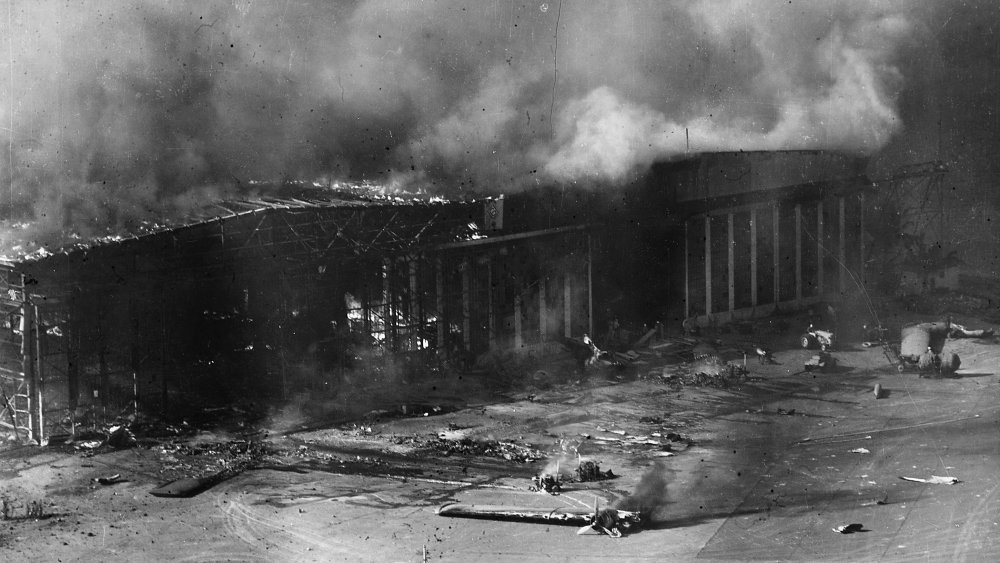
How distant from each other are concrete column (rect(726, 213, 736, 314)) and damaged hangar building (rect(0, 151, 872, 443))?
81 millimetres

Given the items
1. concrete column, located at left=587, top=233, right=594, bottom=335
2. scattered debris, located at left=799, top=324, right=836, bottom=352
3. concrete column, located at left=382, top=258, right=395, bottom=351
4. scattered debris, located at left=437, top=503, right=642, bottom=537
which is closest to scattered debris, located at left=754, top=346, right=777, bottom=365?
scattered debris, located at left=799, top=324, right=836, bottom=352

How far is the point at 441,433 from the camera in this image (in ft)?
94.3

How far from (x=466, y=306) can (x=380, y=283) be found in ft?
10.8

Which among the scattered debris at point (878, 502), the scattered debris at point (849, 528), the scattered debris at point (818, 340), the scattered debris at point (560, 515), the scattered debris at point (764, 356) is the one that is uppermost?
the scattered debris at point (818, 340)

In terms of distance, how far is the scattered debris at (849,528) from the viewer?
2109cm

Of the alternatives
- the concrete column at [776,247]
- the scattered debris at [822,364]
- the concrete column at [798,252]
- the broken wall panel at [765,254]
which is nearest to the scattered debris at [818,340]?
the scattered debris at [822,364]

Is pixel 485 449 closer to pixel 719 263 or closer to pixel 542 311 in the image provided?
pixel 542 311

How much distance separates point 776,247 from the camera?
44219 millimetres

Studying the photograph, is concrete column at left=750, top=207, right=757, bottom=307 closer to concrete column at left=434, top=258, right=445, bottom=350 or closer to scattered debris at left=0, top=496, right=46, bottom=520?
concrete column at left=434, top=258, right=445, bottom=350

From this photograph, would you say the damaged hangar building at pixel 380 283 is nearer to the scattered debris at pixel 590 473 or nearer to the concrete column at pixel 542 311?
the concrete column at pixel 542 311

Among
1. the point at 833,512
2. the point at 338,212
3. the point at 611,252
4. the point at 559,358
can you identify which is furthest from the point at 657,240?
the point at 833,512

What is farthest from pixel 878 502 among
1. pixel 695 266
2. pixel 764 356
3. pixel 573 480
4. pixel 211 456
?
pixel 695 266

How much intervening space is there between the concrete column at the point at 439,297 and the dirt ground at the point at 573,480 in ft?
11.8

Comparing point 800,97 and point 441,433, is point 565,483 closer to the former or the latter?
point 441,433
